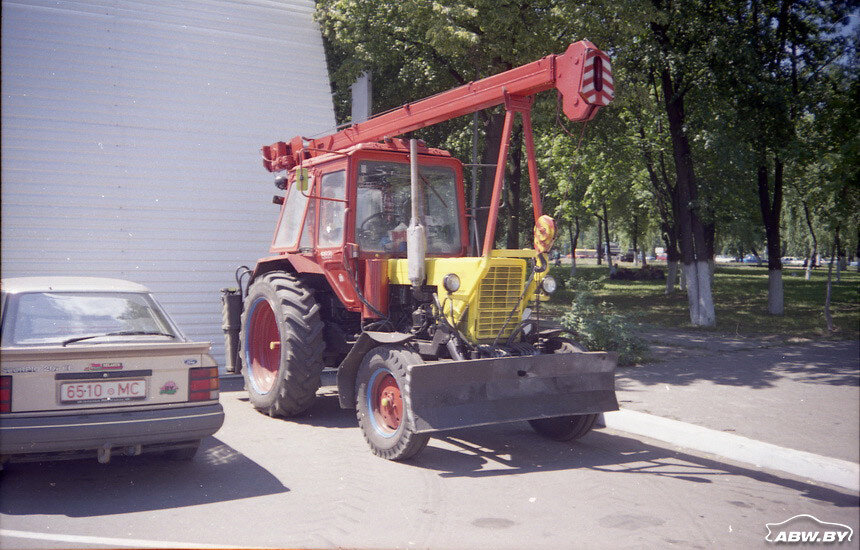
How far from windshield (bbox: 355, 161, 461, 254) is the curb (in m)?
2.65

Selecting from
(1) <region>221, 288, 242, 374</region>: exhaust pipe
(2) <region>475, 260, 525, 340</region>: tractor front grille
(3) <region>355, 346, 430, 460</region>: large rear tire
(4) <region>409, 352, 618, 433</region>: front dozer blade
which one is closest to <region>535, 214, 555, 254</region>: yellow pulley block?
(2) <region>475, 260, 525, 340</region>: tractor front grille

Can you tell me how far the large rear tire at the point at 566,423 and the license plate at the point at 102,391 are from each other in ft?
11.5

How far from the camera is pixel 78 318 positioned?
A: 5469mm

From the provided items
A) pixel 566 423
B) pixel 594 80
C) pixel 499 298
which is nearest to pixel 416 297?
pixel 499 298

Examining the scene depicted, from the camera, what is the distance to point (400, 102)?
1717 cm

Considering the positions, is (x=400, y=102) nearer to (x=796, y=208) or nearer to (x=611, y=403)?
(x=611, y=403)

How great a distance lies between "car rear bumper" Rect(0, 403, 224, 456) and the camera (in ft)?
15.3

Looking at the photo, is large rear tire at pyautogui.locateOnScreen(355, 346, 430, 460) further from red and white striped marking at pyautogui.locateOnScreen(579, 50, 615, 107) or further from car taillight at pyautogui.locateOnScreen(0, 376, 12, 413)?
car taillight at pyautogui.locateOnScreen(0, 376, 12, 413)

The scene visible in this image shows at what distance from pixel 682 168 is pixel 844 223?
49.1ft

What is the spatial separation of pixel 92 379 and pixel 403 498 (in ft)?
7.84

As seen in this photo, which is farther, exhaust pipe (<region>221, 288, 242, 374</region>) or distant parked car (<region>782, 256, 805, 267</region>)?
exhaust pipe (<region>221, 288, 242, 374</region>)

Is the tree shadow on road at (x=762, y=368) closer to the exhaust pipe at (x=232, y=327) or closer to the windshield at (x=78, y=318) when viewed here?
the windshield at (x=78, y=318)

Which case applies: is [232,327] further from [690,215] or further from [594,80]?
[690,215]

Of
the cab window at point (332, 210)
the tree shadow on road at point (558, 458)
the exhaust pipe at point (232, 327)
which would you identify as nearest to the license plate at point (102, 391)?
the tree shadow on road at point (558, 458)
